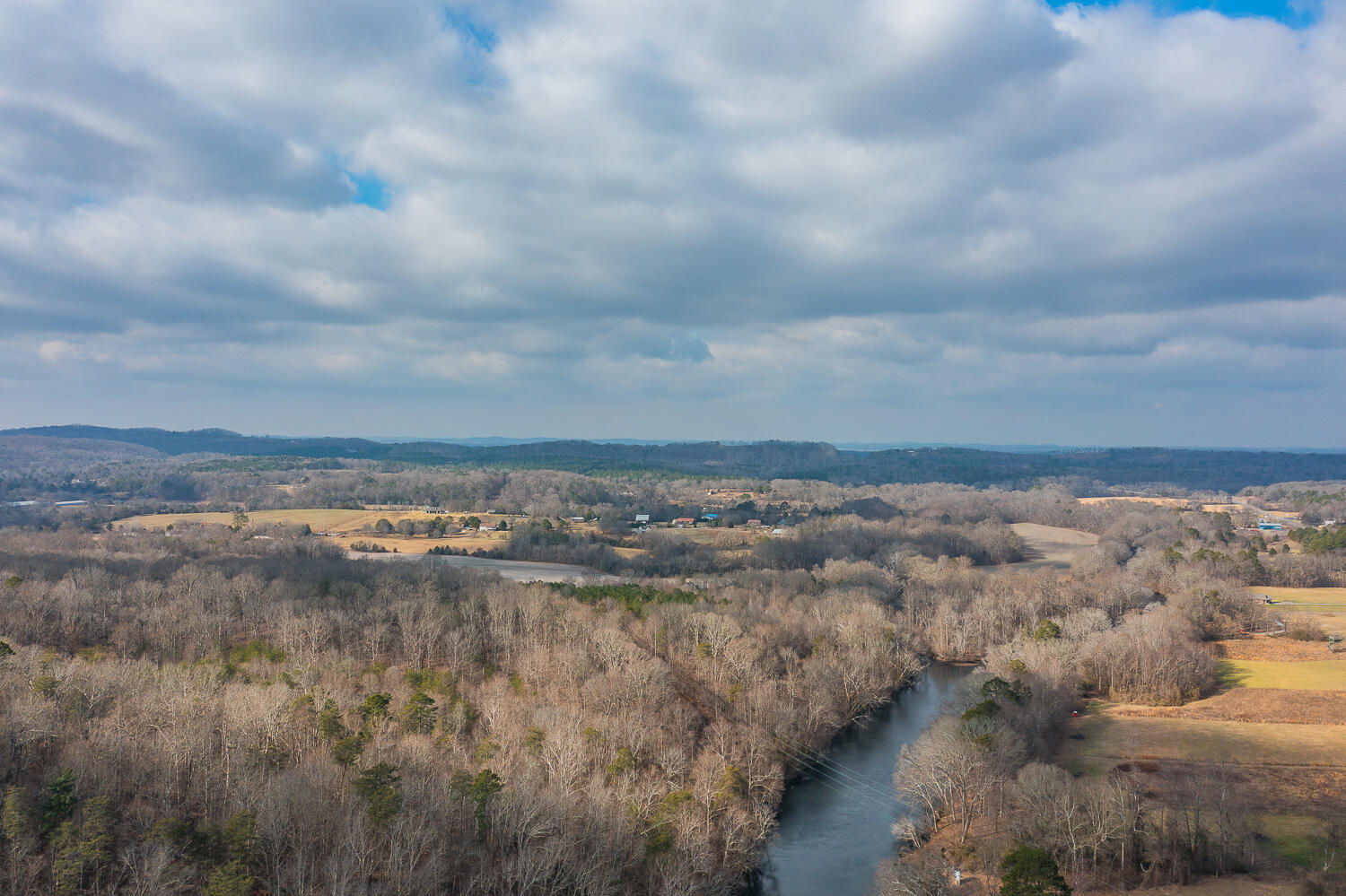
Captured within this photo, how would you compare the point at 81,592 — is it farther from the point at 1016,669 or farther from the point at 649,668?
the point at 1016,669

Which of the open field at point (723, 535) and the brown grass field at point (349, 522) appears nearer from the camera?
the brown grass field at point (349, 522)

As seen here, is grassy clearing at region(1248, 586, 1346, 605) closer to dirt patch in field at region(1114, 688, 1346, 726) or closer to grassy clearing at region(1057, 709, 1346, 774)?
dirt patch in field at region(1114, 688, 1346, 726)

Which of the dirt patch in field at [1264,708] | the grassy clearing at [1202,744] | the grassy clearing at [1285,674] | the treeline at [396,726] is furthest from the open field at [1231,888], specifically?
the grassy clearing at [1285,674]

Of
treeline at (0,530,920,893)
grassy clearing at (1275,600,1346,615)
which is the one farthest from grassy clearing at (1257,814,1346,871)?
grassy clearing at (1275,600,1346,615)

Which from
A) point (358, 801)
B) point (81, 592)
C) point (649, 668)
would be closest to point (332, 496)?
point (81, 592)

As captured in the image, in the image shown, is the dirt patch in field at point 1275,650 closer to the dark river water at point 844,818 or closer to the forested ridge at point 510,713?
the forested ridge at point 510,713

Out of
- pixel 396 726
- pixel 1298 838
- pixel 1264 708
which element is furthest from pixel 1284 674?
pixel 396 726

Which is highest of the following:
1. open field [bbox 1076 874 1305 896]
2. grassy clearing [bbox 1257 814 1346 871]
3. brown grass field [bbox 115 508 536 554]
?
brown grass field [bbox 115 508 536 554]
